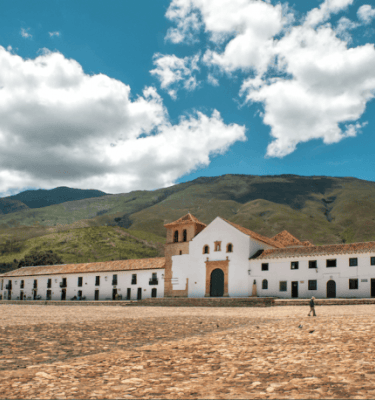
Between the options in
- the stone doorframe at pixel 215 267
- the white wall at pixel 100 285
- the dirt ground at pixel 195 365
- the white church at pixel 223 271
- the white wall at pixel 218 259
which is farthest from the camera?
the white wall at pixel 100 285

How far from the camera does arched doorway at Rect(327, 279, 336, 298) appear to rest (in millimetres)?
34781

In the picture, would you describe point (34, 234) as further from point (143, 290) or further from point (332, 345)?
point (332, 345)

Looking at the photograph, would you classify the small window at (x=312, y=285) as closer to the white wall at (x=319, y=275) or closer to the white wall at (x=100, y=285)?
the white wall at (x=319, y=275)

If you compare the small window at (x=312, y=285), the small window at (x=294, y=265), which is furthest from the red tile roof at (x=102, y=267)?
the small window at (x=312, y=285)

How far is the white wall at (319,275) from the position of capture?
33375 millimetres

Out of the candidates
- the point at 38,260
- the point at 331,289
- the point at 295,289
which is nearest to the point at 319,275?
the point at 331,289

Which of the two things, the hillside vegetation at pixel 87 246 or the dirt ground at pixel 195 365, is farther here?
the hillside vegetation at pixel 87 246

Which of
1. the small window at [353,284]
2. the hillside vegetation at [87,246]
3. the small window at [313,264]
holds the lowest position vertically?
the small window at [353,284]

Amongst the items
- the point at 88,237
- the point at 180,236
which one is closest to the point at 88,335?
the point at 180,236

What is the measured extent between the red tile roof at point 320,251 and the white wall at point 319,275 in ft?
1.21

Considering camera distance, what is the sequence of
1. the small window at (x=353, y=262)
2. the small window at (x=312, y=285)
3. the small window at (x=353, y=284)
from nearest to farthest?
the small window at (x=353, y=284), the small window at (x=353, y=262), the small window at (x=312, y=285)

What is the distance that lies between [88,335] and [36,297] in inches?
1989

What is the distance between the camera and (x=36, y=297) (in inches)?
2216

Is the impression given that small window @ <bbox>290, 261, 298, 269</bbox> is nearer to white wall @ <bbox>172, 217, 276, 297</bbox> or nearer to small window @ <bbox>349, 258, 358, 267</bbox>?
white wall @ <bbox>172, 217, 276, 297</bbox>
